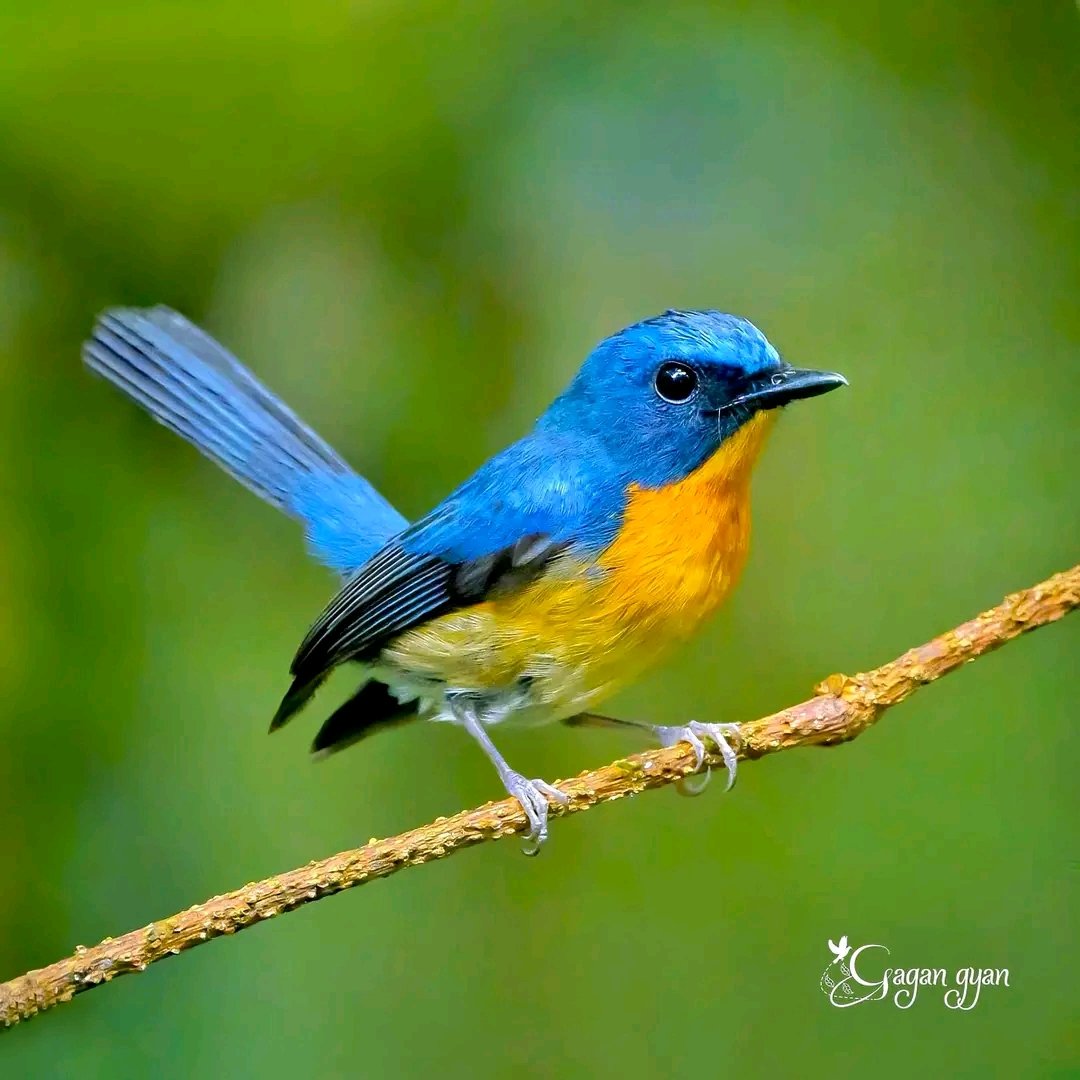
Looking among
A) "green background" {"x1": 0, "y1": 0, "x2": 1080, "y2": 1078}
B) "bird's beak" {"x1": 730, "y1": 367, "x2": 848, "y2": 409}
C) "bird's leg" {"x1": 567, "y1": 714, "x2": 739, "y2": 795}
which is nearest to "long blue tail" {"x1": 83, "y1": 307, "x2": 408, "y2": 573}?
"green background" {"x1": 0, "y1": 0, "x2": 1080, "y2": 1078}

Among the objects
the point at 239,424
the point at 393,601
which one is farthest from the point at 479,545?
the point at 239,424

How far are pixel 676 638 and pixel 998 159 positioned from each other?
4.40 ft

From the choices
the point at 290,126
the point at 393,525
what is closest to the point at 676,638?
the point at 393,525

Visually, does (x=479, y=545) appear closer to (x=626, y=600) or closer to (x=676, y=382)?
(x=626, y=600)

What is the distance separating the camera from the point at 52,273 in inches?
87.0

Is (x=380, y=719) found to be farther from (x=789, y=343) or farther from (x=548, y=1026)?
(x=789, y=343)

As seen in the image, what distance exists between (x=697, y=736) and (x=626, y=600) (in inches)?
7.2

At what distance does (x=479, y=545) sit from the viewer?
1.64 meters

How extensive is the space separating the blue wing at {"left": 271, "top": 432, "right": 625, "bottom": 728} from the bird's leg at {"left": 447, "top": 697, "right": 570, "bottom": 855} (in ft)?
0.45

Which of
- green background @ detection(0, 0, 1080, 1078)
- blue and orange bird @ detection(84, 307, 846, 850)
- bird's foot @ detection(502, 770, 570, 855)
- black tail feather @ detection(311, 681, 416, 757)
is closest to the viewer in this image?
bird's foot @ detection(502, 770, 570, 855)

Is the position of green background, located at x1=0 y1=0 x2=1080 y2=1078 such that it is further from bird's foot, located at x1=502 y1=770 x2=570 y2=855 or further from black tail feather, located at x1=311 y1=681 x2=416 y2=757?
bird's foot, located at x1=502 y1=770 x2=570 y2=855

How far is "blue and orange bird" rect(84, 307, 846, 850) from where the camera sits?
150 centimetres

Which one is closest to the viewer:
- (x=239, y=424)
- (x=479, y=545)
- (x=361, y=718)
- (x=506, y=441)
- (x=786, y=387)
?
(x=786, y=387)

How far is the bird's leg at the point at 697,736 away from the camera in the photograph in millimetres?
1397
